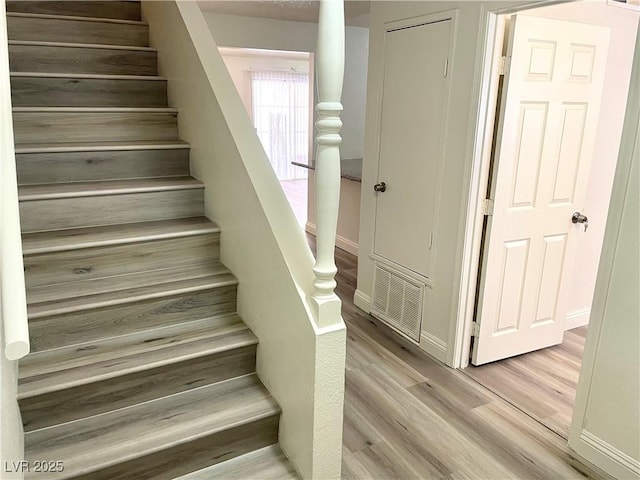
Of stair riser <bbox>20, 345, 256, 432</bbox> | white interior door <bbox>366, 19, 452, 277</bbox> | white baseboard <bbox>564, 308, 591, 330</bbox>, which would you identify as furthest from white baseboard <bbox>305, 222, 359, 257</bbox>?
stair riser <bbox>20, 345, 256, 432</bbox>

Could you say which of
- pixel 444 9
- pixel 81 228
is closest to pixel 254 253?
pixel 81 228

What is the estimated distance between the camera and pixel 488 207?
109 inches

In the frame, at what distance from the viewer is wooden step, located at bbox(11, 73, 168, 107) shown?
2.61m

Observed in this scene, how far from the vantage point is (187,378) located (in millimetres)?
2055

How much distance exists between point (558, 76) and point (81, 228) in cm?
270

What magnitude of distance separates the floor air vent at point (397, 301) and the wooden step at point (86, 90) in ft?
6.18

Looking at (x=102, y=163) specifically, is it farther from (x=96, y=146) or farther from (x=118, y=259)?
(x=118, y=259)

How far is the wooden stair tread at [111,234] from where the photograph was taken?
212 centimetres

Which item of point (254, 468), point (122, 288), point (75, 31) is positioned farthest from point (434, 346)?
point (75, 31)

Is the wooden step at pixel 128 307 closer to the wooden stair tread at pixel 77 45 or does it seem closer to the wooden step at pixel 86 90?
the wooden step at pixel 86 90

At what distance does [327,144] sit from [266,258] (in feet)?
2.05

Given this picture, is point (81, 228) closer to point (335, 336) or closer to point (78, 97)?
point (78, 97)

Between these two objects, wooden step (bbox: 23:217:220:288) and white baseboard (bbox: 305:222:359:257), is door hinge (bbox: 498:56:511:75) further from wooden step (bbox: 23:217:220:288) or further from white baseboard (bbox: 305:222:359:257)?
white baseboard (bbox: 305:222:359:257)

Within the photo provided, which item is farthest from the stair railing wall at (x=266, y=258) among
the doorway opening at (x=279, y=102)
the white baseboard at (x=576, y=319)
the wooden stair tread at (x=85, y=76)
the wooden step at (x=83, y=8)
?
the doorway opening at (x=279, y=102)
